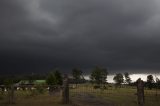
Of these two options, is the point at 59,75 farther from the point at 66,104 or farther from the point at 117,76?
the point at 117,76

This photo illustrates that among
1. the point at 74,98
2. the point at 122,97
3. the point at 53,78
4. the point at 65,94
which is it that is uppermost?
the point at 53,78

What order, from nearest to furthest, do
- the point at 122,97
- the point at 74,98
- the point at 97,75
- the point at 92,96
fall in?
1. the point at 74,98
2. the point at 92,96
3. the point at 122,97
4. the point at 97,75

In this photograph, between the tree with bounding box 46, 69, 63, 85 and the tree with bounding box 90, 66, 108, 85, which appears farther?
the tree with bounding box 90, 66, 108, 85

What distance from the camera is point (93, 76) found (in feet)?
342

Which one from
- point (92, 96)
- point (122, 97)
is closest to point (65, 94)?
point (92, 96)

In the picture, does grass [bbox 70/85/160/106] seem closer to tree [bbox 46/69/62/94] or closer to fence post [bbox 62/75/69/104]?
fence post [bbox 62/75/69/104]

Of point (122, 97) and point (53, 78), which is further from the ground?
point (53, 78)

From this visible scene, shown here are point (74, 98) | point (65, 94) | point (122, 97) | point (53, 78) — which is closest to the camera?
point (65, 94)

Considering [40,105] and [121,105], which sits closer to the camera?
[40,105]

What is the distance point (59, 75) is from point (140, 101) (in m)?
43.8

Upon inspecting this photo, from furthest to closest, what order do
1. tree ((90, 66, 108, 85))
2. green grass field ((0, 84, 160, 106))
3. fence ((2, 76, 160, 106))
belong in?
1. tree ((90, 66, 108, 85))
2. green grass field ((0, 84, 160, 106))
3. fence ((2, 76, 160, 106))

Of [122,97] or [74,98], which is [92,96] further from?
[122,97]

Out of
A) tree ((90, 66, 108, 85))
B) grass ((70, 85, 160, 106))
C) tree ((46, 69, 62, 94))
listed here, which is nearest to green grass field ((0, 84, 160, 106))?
grass ((70, 85, 160, 106))

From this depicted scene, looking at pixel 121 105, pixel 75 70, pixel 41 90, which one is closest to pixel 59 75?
pixel 41 90
